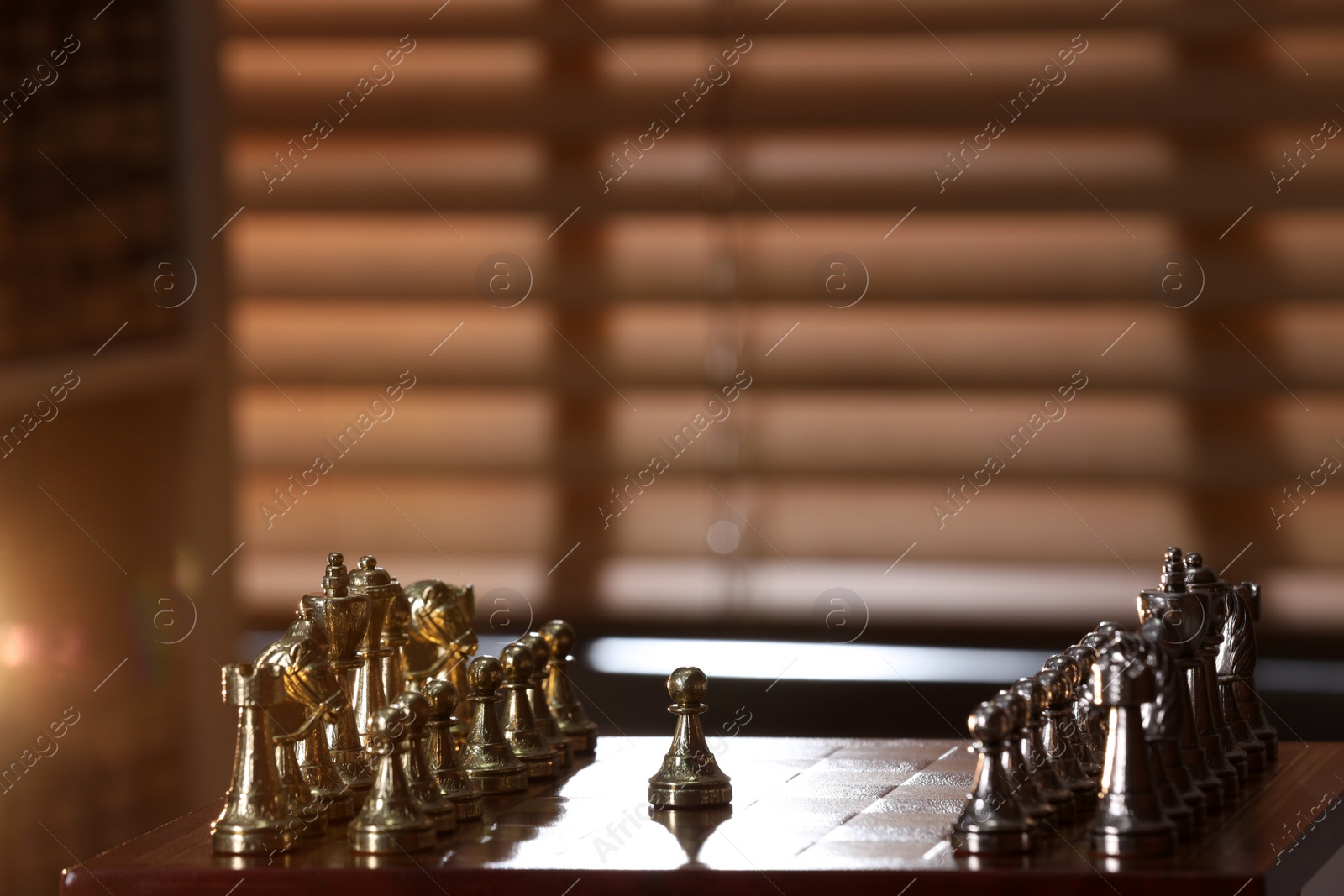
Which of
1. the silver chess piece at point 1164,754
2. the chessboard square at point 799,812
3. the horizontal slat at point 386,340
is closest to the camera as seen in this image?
the silver chess piece at point 1164,754

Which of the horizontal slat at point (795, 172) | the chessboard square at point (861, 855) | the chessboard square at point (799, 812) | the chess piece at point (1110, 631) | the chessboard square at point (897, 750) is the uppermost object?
the horizontal slat at point (795, 172)

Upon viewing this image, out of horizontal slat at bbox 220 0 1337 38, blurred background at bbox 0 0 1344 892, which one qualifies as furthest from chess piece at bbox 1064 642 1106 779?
horizontal slat at bbox 220 0 1337 38

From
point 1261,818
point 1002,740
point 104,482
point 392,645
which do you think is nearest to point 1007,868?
point 1002,740

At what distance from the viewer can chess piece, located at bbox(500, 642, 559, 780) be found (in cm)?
193

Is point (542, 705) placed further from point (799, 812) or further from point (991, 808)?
point (991, 808)

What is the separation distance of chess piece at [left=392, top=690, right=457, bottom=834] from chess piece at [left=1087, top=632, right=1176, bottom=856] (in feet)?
2.10

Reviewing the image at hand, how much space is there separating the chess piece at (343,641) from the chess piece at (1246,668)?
1023mm

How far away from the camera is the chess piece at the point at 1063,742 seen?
1.66m

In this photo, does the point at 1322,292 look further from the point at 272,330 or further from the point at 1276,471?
the point at 272,330

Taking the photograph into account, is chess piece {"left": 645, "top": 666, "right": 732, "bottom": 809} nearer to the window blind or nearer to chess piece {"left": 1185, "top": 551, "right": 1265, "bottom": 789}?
chess piece {"left": 1185, "top": 551, "right": 1265, "bottom": 789}

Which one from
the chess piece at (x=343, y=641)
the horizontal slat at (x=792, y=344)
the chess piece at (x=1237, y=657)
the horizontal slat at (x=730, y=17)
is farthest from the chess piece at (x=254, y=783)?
the horizontal slat at (x=730, y=17)

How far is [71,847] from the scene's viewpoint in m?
3.12

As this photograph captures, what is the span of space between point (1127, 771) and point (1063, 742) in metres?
0.20

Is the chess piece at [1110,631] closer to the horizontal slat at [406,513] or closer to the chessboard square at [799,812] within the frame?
the chessboard square at [799,812]
